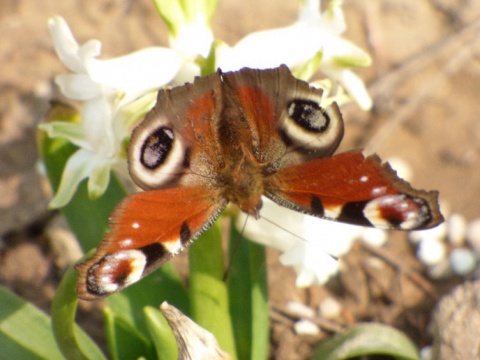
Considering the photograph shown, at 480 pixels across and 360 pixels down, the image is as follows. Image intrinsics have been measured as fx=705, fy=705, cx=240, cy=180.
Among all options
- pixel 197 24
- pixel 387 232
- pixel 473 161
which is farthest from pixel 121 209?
pixel 473 161

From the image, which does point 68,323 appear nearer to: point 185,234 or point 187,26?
point 185,234

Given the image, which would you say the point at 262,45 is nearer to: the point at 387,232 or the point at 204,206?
the point at 204,206

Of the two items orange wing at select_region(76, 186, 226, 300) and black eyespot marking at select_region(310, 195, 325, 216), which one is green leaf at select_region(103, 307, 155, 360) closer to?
orange wing at select_region(76, 186, 226, 300)

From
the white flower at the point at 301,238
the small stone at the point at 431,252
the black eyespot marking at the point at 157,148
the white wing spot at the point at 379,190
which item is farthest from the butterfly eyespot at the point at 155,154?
the small stone at the point at 431,252

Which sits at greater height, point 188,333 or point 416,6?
point 416,6

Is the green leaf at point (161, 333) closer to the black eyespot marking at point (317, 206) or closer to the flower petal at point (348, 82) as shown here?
the black eyespot marking at point (317, 206)

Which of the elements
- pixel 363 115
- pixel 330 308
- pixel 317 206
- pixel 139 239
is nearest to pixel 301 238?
pixel 317 206
